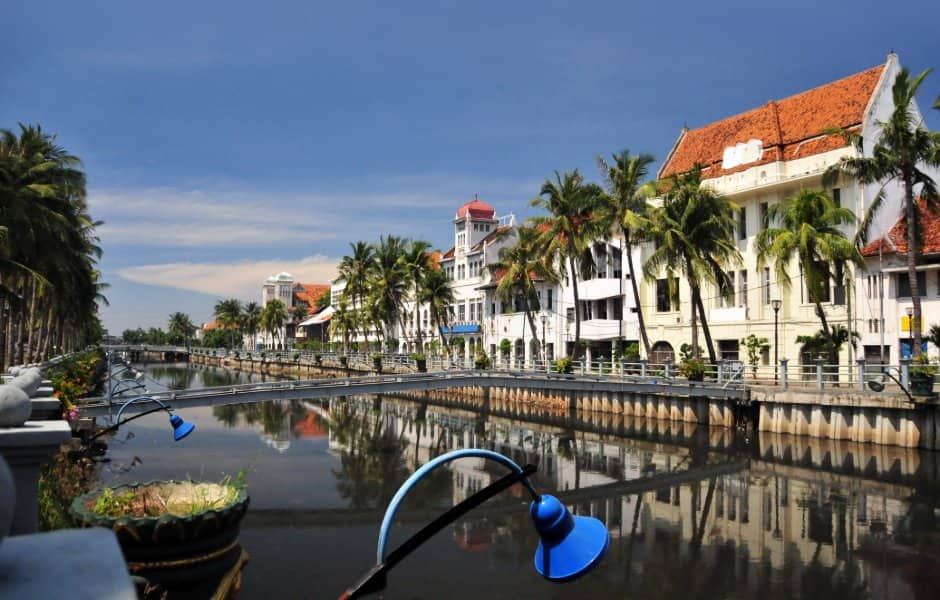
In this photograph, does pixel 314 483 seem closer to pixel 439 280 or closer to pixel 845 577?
pixel 845 577

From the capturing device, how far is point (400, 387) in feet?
103

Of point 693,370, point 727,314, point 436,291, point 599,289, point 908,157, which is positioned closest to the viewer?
point 908,157

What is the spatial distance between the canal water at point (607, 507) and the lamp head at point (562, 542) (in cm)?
1044

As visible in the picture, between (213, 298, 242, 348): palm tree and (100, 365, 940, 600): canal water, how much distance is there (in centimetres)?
12974

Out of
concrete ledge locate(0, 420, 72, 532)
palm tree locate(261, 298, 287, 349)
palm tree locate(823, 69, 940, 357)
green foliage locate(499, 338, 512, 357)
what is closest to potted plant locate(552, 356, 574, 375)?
palm tree locate(823, 69, 940, 357)

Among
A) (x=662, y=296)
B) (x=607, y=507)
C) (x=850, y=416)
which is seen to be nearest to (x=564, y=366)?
(x=662, y=296)

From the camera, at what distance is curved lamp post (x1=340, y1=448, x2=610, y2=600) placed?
422cm

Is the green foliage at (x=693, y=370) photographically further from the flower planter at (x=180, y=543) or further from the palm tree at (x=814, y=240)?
the flower planter at (x=180, y=543)

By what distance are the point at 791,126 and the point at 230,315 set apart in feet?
461

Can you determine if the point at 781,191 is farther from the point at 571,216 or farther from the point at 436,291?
the point at 436,291

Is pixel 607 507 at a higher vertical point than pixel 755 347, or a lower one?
lower

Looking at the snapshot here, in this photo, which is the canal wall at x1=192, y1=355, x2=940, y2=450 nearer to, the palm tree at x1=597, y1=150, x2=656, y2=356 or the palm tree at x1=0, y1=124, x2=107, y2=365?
the palm tree at x1=597, y1=150, x2=656, y2=356

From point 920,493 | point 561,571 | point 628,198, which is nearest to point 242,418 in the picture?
point 628,198

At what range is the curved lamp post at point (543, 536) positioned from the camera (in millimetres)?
4219
